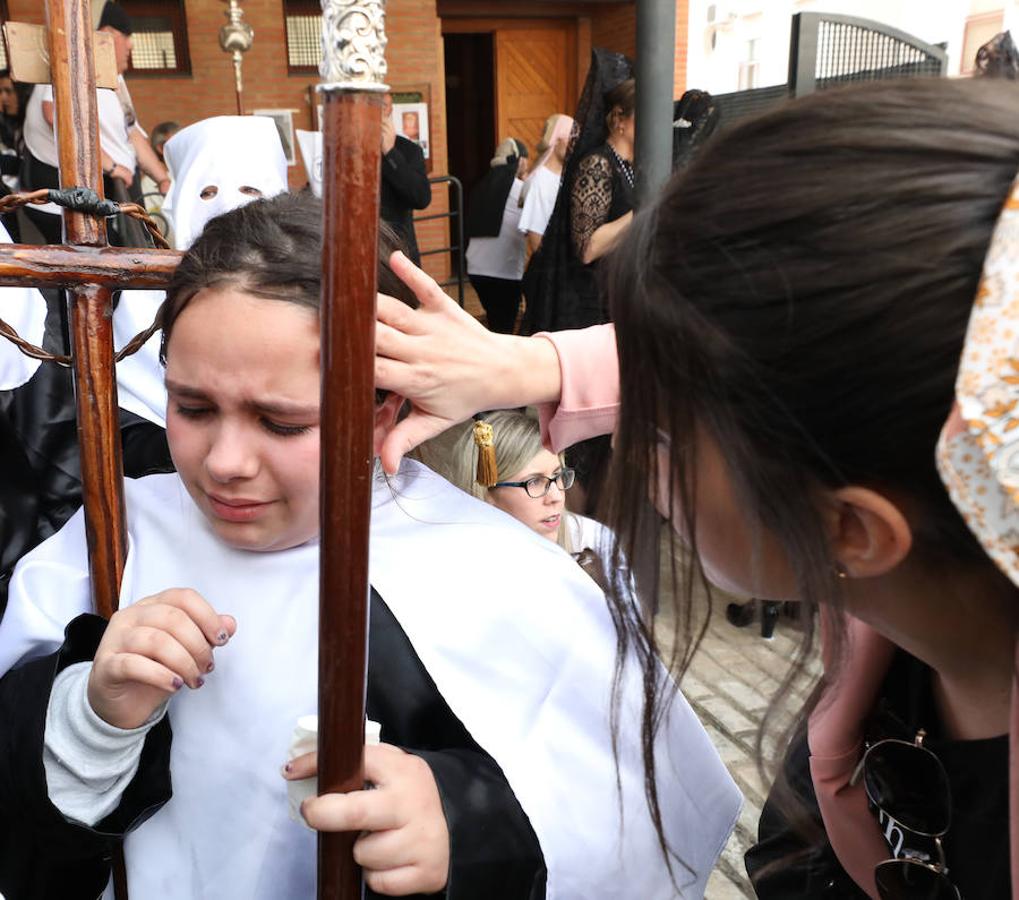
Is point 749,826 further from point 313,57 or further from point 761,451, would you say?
point 313,57

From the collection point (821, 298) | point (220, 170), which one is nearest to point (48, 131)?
point (220, 170)

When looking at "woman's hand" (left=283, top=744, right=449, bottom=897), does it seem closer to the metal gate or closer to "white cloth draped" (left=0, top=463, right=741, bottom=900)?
"white cloth draped" (left=0, top=463, right=741, bottom=900)

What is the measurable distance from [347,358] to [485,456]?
1.50 m

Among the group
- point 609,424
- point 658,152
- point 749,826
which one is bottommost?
point 749,826

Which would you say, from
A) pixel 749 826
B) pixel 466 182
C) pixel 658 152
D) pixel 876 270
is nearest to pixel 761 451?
pixel 876 270

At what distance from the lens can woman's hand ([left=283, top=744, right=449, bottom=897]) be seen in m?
0.87

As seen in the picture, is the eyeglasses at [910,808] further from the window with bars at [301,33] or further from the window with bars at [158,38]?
the window with bars at [158,38]

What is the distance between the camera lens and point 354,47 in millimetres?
663

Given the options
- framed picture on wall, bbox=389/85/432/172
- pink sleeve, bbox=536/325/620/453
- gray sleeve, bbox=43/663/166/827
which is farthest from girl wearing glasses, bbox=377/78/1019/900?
framed picture on wall, bbox=389/85/432/172

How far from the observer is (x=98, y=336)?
1346 mm

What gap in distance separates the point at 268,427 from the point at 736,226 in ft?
2.21

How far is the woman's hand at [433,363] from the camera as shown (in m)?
1.18

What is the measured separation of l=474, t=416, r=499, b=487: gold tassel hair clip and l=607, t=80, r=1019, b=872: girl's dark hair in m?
1.36

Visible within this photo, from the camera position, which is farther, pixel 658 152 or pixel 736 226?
pixel 658 152
